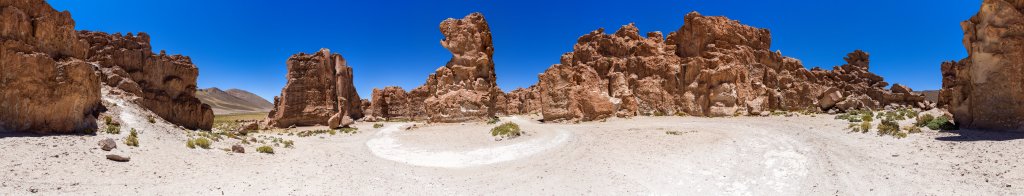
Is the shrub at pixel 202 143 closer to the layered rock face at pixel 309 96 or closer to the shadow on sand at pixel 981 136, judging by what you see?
the layered rock face at pixel 309 96

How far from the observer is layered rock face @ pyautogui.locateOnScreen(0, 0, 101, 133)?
976 cm

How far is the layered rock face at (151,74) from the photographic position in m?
17.1

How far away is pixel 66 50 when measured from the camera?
11.5 m

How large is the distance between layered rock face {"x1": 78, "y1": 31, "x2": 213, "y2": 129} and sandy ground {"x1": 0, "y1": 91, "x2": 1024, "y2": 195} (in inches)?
206

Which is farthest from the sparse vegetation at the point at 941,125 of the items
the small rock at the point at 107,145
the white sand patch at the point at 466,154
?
the small rock at the point at 107,145

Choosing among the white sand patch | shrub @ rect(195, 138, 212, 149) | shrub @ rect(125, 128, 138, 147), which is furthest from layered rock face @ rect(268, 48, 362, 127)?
shrub @ rect(125, 128, 138, 147)

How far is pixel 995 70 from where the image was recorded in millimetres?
10719

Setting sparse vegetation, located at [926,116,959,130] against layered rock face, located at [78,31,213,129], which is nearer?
sparse vegetation, located at [926,116,959,130]

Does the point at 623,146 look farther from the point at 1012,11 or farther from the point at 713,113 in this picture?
the point at 713,113

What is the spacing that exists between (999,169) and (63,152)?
16.4m

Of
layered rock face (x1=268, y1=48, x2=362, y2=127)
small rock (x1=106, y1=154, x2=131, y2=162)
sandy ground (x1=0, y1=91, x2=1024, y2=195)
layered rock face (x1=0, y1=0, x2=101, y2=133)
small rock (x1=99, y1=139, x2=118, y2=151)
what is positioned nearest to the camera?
sandy ground (x1=0, y1=91, x2=1024, y2=195)

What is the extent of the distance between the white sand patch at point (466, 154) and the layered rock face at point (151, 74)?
1004 centimetres

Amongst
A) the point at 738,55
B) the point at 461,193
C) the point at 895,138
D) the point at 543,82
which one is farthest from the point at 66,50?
the point at 738,55

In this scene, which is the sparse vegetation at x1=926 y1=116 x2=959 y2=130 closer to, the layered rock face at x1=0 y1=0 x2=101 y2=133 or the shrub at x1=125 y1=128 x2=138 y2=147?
the shrub at x1=125 y1=128 x2=138 y2=147
